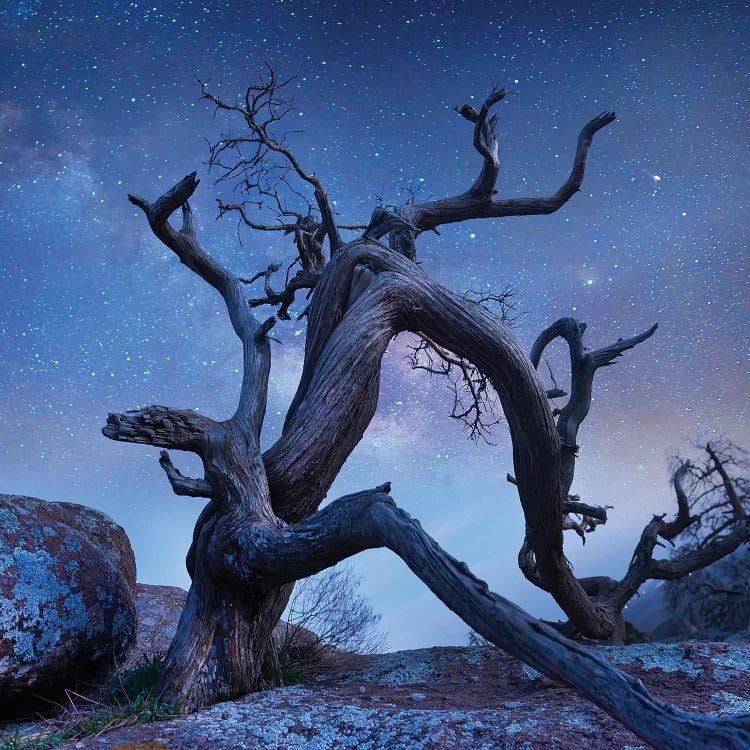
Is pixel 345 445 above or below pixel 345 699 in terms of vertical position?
above

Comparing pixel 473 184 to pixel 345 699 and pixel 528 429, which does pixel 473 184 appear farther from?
pixel 345 699

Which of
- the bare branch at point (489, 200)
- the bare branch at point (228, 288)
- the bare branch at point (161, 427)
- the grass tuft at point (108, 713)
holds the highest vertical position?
the bare branch at point (489, 200)

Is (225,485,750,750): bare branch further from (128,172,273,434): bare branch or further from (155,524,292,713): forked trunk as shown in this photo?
(128,172,273,434): bare branch

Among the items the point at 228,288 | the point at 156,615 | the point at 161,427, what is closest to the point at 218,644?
the point at 161,427

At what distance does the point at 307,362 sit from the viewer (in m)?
6.00

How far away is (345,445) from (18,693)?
291 cm

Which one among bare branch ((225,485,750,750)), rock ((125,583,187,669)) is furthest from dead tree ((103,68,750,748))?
rock ((125,583,187,669))

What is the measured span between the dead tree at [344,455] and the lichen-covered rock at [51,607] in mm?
686

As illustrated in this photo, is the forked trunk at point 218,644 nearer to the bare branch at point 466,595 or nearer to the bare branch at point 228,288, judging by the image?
the bare branch at point 466,595

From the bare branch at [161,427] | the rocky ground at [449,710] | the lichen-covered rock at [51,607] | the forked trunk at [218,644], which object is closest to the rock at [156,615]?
the lichen-covered rock at [51,607]

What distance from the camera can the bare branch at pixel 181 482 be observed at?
4.20 metres

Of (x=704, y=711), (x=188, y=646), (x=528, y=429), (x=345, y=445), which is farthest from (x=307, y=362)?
(x=704, y=711)

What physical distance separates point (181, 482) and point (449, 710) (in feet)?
7.48

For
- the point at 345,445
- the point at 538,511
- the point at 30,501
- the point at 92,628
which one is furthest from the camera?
the point at 538,511
